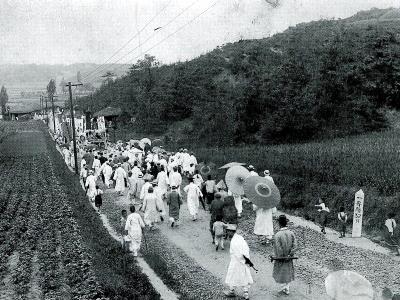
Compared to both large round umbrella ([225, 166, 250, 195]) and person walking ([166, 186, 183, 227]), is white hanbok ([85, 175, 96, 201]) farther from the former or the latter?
large round umbrella ([225, 166, 250, 195])

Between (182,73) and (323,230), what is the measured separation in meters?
36.6

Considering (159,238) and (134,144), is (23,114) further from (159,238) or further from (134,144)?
(159,238)

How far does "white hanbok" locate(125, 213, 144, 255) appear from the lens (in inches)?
534

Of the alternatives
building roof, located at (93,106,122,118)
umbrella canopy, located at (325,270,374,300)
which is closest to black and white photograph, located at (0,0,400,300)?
umbrella canopy, located at (325,270,374,300)

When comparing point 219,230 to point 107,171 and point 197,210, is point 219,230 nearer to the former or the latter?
point 197,210

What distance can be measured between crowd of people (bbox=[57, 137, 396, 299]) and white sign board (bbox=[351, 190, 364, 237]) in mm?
359

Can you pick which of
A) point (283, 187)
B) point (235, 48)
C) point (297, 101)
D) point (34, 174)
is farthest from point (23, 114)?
point (283, 187)

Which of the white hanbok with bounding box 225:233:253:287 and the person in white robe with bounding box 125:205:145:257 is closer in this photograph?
the white hanbok with bounding box 225:233:253:287

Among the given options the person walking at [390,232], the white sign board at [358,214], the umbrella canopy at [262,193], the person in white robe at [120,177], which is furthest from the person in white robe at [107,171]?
the person walking at [390,232]

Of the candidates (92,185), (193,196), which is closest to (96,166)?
(92,185)

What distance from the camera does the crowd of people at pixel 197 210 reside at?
1029cm

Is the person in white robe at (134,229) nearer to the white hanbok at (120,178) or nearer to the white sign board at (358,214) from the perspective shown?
the white sign board at (358,214)

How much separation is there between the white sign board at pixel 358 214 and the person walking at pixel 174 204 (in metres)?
5.81

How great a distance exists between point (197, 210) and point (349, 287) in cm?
1134
